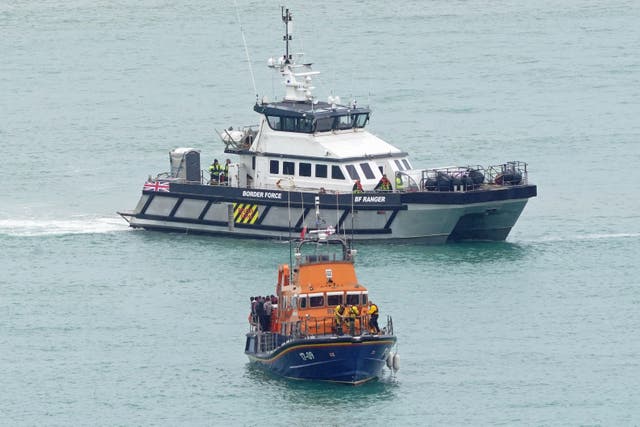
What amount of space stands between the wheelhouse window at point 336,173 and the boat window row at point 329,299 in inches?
699

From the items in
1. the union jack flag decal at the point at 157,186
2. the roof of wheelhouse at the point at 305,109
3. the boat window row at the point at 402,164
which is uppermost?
the roof of wheelhouse at the point at 305,109

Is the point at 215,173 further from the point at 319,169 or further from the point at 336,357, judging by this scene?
the point at 336,357

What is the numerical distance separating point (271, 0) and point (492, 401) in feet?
292

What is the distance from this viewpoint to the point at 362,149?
70688 mm

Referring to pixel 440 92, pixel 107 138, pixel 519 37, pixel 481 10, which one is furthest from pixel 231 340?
pixel 481 10

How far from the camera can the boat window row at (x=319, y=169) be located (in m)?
70.0

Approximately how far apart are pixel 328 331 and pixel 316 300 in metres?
0.84

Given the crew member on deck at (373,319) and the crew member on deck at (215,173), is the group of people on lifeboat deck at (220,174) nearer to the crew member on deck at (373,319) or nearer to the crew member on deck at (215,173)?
the crew member on deck at (215,173)

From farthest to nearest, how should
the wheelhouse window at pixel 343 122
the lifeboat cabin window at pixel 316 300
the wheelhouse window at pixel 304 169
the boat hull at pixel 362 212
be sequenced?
the wheelhouse window at pixel 343 122 → the wheelhouse window at pixel 304 169 → the boat hull at pixel 362 212 → the lifeboat cabin window at pixel 316 300

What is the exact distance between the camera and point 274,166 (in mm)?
71438

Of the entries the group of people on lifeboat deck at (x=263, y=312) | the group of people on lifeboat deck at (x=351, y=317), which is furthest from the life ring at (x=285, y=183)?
the group of people on lifeboat deck at (x=351, y=317)

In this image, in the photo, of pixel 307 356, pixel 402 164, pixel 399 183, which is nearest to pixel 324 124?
pixel 402 164

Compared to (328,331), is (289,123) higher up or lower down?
higher up

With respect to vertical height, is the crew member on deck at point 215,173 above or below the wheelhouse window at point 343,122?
below
